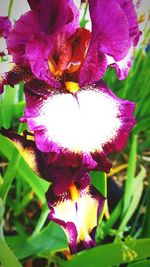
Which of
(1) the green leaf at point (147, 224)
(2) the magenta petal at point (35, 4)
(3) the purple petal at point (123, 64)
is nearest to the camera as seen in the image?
(2) the magenta petal at point (35, 4)

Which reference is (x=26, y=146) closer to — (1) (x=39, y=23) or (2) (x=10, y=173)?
(2) (x=10, y=173)

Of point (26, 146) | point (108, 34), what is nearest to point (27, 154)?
point (26, 146)

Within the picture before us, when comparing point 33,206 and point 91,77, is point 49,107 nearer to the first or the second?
point 91,77

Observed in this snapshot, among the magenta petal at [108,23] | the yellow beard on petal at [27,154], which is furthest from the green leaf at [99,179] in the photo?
the magenta petal at [108,23]

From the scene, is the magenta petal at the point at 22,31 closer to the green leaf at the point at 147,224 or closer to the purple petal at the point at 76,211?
the purple petal at the point at 76,211

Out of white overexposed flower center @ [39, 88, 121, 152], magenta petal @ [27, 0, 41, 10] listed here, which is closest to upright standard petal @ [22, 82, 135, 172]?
white overexposed flower center @ [39, 88, 121, 152]

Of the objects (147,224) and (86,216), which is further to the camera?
(147,224)

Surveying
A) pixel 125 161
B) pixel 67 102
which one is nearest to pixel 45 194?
pixel 67 102
